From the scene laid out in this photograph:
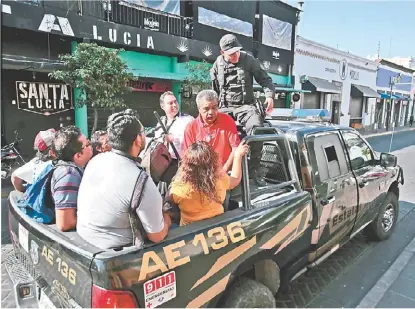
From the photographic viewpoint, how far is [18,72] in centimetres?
841

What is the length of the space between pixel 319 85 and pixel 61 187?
18.2m

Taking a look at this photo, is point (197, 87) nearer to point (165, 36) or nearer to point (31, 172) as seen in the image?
point (165, 36)

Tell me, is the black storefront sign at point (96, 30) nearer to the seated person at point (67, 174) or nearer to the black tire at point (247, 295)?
the seated person at point (67, 174)

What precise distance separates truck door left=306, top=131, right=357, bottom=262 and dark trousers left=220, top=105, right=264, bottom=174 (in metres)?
0.50

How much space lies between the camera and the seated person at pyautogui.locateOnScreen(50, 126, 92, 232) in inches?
85.7

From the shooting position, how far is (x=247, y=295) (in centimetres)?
230

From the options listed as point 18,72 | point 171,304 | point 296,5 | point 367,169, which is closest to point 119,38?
point 18,72

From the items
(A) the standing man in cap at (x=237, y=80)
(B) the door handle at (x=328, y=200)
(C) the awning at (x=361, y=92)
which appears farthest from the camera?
(C) the awning at (x=361, y=92)

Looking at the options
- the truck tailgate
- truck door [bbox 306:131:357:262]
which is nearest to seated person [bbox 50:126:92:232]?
the truck tailgate

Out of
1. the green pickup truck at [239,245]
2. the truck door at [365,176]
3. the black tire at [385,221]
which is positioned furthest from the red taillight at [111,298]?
the black tire at [385,221]

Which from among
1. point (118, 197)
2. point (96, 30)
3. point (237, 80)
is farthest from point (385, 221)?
point (96, 30)

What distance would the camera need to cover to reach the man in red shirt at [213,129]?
2.93m

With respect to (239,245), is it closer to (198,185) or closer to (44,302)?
(198,185)

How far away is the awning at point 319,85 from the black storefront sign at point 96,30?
24.8 feet
